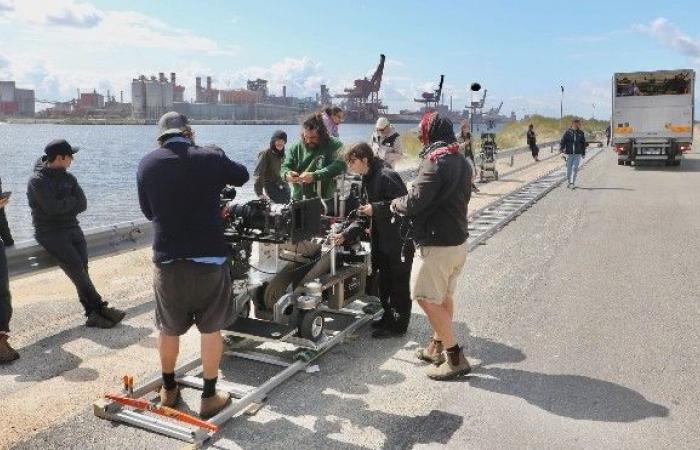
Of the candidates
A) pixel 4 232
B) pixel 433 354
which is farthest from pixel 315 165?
pixel 4 232

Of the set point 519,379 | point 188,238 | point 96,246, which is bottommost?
point 519,379

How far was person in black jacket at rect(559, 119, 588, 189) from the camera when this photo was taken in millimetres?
16750

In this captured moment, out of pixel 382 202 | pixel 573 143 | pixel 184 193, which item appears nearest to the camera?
pixel 184 193

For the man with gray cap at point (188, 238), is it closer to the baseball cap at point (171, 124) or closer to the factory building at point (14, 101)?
the baseball cap at point (171, 124)

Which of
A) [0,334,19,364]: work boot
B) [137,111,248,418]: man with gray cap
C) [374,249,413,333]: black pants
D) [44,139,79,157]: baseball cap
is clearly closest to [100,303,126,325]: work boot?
[0,334,19,364]: work boot

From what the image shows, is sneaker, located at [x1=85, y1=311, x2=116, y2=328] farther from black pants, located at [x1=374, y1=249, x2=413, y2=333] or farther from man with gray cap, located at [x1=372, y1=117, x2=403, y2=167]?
man with gray cap, located at [x1=372, y1=117, x2=403, y2=167]

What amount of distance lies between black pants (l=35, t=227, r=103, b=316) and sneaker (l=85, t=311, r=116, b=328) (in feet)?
0.21

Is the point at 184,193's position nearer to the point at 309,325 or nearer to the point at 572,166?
the point at 309,325

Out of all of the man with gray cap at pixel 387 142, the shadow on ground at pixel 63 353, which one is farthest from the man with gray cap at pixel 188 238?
the man with gray cap at pixel 387 142

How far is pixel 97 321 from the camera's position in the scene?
19.6 ft

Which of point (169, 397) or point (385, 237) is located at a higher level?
point (385, 237)

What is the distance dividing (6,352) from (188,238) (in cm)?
230

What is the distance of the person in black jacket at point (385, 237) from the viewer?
5.61 m

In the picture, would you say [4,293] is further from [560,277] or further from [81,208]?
[560,277]
